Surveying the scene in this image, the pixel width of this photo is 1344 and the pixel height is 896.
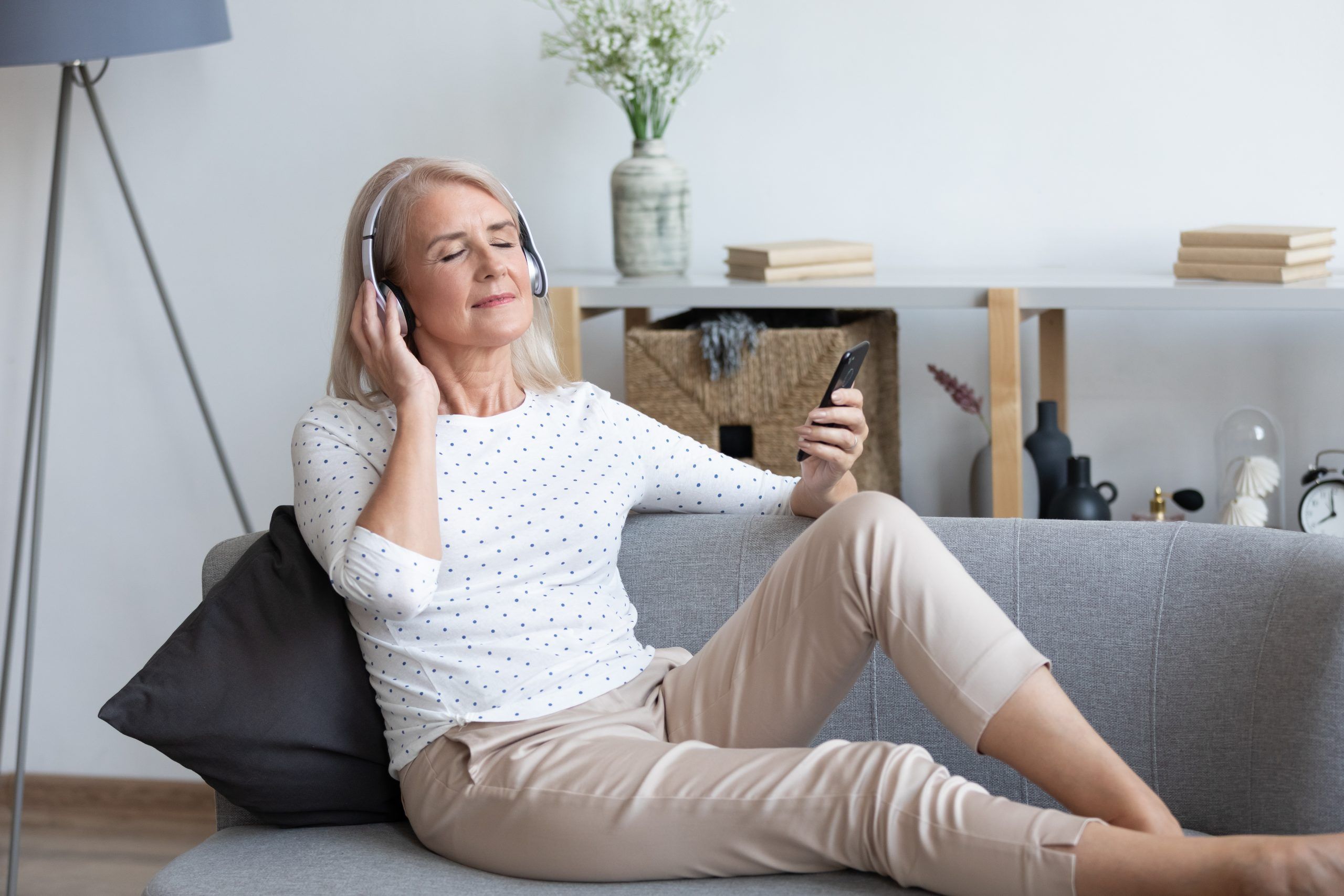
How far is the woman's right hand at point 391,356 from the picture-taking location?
1.62 m

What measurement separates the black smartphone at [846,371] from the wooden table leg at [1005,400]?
55cm

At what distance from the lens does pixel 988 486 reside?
257 centimetres

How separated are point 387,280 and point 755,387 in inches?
30.5

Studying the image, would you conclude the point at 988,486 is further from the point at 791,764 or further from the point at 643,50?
the point at 791,764

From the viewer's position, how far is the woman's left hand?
169 cm

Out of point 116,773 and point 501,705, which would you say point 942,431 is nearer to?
point 501,705

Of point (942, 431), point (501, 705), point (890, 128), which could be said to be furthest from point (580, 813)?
point (890, 128)

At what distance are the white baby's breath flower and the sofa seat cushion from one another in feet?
4.63

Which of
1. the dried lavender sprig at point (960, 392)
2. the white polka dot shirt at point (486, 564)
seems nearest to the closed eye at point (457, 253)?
the white polka dot shirt at point (486, 564)

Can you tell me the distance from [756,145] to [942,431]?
26.9 inches

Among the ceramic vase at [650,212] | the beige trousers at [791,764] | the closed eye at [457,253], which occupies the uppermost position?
the ceramic vase at [650,212]

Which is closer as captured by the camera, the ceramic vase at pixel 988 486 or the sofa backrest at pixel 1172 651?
the sofa backrest at pixel 1172 651

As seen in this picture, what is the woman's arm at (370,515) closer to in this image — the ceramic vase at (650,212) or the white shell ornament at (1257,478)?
the ceramic vase at (650,212)

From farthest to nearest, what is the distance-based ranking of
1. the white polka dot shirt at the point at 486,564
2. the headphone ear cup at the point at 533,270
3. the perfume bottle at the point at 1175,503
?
1. the perfume bottle at the point at 1175,503
2. the headphone ear cup at the point at 533,270
3. the white polka dot shirt at the point at 486,564
